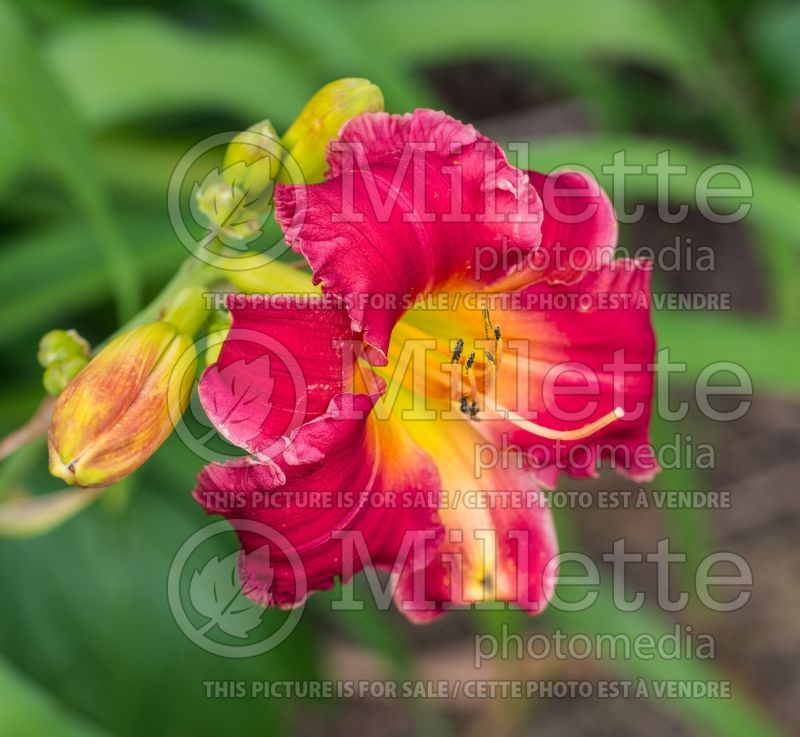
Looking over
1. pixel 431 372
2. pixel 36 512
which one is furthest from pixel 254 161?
pixel 36 512

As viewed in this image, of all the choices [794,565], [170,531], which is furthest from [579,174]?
[794,565]

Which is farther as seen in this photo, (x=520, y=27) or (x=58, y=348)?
(x=520, y=27)

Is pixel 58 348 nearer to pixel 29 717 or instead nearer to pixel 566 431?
pixel 29 717

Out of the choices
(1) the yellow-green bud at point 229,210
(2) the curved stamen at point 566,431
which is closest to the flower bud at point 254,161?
(1) the yellow-green bud at point 229,210

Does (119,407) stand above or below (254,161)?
below

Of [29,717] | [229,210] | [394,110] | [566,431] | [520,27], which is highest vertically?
[520,27]

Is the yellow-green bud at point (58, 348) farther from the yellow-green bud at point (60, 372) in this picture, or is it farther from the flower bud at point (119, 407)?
the flower bud at point (119, 407)

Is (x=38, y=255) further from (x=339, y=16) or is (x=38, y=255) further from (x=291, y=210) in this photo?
(x=291, y=210)
